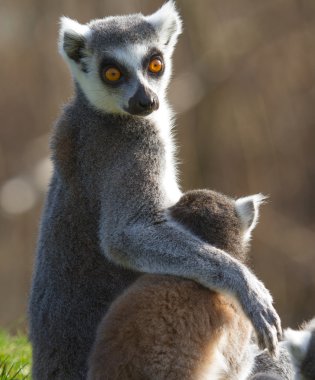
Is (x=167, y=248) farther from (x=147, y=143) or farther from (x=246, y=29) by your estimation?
(x=246, y=29)

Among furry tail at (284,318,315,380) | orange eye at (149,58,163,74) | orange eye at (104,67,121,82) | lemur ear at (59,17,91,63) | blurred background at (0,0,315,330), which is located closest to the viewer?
furry tail at (284,318,315,380)

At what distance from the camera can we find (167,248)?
6.93 meters

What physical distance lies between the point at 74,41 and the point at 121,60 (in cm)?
55

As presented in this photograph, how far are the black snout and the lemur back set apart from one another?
1.45 metres

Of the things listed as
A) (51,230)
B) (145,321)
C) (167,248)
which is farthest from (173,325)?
(51,230)

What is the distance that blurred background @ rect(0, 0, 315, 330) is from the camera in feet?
58.9

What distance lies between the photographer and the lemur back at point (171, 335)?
5914mm

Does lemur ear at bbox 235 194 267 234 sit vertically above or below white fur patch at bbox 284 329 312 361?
above

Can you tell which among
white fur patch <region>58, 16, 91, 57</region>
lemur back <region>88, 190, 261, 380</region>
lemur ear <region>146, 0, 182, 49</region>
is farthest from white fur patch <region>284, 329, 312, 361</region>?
white fur patch <region>58, 16, 91, 57</region>

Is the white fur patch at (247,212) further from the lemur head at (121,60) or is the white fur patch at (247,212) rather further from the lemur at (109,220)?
the lemur head at (121,60)

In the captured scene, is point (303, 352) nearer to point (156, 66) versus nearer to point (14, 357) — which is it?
point (156, 66)

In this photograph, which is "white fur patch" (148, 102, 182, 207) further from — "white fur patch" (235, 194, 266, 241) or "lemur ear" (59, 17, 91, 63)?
"lemur ear" (59, 17, 91, 63)

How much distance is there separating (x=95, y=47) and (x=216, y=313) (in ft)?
8.79

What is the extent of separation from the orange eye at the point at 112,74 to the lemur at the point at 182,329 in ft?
4.55
